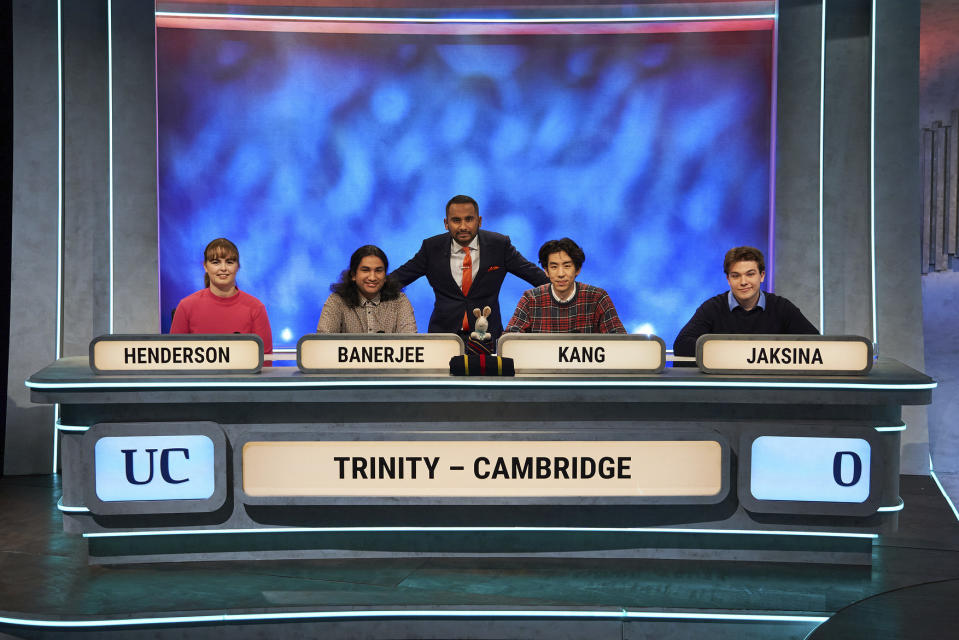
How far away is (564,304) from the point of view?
3248 mm

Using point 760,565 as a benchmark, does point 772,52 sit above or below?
above

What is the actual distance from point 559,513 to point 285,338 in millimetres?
2985

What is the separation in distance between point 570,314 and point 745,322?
700mm

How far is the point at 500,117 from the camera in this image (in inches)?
195

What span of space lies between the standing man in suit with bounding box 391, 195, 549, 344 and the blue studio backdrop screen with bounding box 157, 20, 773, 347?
1.21m

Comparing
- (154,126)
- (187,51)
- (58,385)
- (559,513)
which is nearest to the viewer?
(58,385)

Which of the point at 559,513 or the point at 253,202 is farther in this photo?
the point at 253,202

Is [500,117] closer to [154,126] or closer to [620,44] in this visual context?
[620,44]

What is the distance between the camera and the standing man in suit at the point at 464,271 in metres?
3.78

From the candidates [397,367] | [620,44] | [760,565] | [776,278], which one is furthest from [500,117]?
[760,565]

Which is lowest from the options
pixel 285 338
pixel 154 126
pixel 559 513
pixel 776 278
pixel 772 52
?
pixel 559 513

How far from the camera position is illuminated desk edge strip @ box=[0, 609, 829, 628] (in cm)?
209

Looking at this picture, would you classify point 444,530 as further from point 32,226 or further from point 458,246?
point 32,226

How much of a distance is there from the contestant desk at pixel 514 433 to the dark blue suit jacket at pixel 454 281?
1442mm
